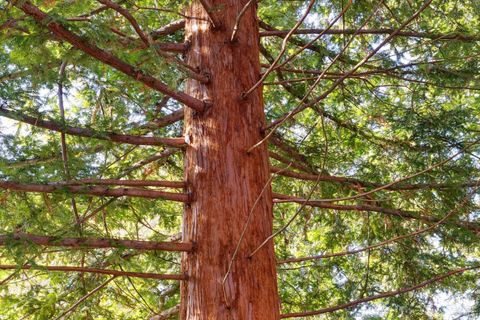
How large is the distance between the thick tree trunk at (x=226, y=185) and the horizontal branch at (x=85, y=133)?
0.17 m

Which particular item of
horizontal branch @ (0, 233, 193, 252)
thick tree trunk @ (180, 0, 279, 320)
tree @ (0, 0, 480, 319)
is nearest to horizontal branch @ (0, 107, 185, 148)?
tree @ (0, 0, 480, 319)

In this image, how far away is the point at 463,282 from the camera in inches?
200

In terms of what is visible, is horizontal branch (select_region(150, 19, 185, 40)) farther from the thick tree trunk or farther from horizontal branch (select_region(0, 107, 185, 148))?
horizontal branch (select_region(0, 107, 185, 148))

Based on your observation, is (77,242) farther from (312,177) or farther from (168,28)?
(168,28)

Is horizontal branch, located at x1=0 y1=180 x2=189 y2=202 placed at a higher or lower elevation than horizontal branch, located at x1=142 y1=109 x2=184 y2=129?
A: lower

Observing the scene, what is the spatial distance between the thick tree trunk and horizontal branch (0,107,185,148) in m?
0.17

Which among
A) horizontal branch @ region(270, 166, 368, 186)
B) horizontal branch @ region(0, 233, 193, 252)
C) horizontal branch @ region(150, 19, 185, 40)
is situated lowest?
horizontal branch @ region(0, 233, 193, 252)

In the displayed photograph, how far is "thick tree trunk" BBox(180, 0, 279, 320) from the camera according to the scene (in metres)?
2.68

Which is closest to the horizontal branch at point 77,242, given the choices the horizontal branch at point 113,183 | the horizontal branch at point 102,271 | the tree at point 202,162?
the tree at point 202,162

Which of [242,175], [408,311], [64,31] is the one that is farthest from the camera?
[408,311]

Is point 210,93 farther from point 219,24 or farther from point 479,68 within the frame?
point 479,68

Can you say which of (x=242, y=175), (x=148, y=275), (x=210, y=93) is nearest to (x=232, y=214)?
(x=242, y=175)

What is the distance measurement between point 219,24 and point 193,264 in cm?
146

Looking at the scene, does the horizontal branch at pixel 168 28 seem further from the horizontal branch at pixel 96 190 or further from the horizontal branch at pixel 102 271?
the horizontal branch at pixel 102 271
